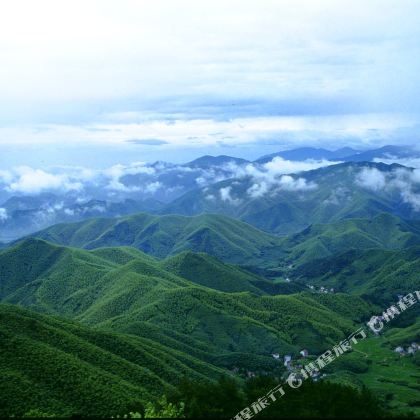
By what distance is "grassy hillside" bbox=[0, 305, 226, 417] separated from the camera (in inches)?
5162

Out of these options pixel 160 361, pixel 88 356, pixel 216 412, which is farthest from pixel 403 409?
pixel 216 412

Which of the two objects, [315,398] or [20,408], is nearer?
[315,398]

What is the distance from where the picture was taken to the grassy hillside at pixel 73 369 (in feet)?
430

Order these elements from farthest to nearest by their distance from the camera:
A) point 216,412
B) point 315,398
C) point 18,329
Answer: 1. point 18,329
2. point 315,398
3. point 216,412

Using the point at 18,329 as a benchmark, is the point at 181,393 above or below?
above

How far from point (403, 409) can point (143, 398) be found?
330 feet

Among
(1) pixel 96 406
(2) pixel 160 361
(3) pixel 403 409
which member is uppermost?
(1) pixel 96 406

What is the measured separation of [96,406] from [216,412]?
5249 centimetres

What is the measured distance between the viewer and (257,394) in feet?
346

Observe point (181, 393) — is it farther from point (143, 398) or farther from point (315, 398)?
point (143, 398)

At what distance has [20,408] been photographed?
125 metres

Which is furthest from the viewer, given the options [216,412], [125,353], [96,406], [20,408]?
[125,353]

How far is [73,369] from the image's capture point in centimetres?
14688

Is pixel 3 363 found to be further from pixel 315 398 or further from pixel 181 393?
pixel 315 398
